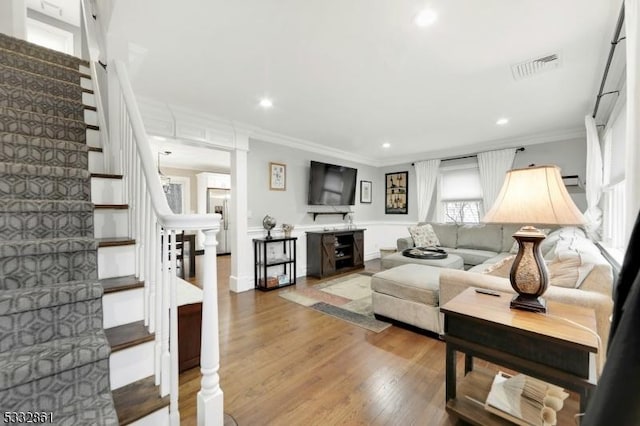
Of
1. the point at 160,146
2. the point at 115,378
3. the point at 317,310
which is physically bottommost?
the point at 317,310

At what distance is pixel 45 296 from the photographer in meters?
1.15

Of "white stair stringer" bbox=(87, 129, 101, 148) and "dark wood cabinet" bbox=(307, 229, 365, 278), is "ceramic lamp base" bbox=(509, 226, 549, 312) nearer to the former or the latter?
"white stair stringer" bbox=(87, 129, 101, 148)

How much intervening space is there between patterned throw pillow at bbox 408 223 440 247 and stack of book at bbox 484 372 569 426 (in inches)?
131

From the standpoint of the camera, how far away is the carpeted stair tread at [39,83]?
214cm

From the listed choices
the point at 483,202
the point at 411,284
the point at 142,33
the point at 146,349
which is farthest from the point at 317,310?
the point at 483,202

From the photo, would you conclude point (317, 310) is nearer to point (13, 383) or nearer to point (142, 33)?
point (13, 383)

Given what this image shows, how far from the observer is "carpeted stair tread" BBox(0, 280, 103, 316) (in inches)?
42.7

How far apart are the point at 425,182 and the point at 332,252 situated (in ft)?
8.43

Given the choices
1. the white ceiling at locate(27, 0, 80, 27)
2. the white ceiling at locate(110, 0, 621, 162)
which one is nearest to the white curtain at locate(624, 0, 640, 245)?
the white ceiling at locate(110, 0, 621, 162)

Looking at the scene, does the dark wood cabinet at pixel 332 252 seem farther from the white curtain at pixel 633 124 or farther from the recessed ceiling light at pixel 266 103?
the white curtain at pixel 633 124

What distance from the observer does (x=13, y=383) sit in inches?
37.2

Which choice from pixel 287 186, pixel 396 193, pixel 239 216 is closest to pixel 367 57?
pixel 239 216

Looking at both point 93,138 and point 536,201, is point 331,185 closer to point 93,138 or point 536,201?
point 93,138

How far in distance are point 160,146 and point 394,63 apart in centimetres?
443
